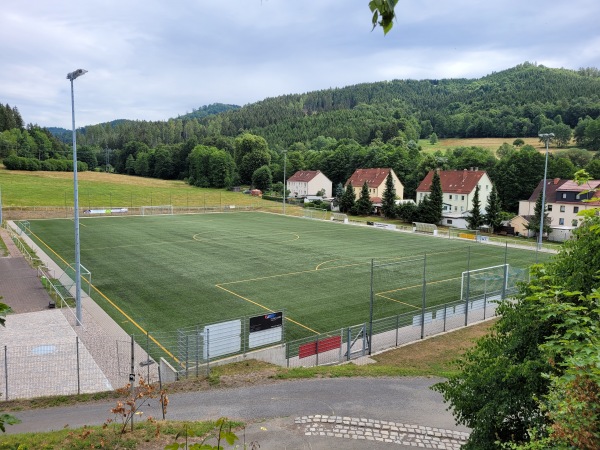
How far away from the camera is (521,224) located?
62.2 metres

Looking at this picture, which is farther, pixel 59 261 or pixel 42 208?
pixel 42 208

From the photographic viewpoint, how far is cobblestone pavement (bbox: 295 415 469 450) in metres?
11.5

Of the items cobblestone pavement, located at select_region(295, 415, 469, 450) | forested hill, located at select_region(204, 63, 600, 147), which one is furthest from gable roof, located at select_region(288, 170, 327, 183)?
cobblestone pavement, located at select_region(295, 415, 469, 450)

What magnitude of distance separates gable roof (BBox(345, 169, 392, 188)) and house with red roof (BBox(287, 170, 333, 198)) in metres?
12.6

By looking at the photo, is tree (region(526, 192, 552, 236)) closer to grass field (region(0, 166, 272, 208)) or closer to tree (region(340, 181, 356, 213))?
tree (region(340, 181, 356, 213))

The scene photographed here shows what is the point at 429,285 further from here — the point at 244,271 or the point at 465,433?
the point at 465,433

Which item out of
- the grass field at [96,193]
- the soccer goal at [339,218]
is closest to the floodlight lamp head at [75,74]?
the soccer goal at [339,218]

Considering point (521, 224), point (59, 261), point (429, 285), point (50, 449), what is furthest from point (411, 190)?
point (50, 449)

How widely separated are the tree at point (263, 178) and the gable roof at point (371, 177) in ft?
84.7

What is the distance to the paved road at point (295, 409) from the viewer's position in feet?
37.4

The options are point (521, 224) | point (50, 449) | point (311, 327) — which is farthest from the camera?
point (521, 224)

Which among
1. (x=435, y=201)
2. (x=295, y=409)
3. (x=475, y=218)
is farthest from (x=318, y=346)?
(x=435, y=201)

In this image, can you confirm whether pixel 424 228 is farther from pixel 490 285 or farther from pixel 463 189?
pixel 490 285

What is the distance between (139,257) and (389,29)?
4012 centimetres
